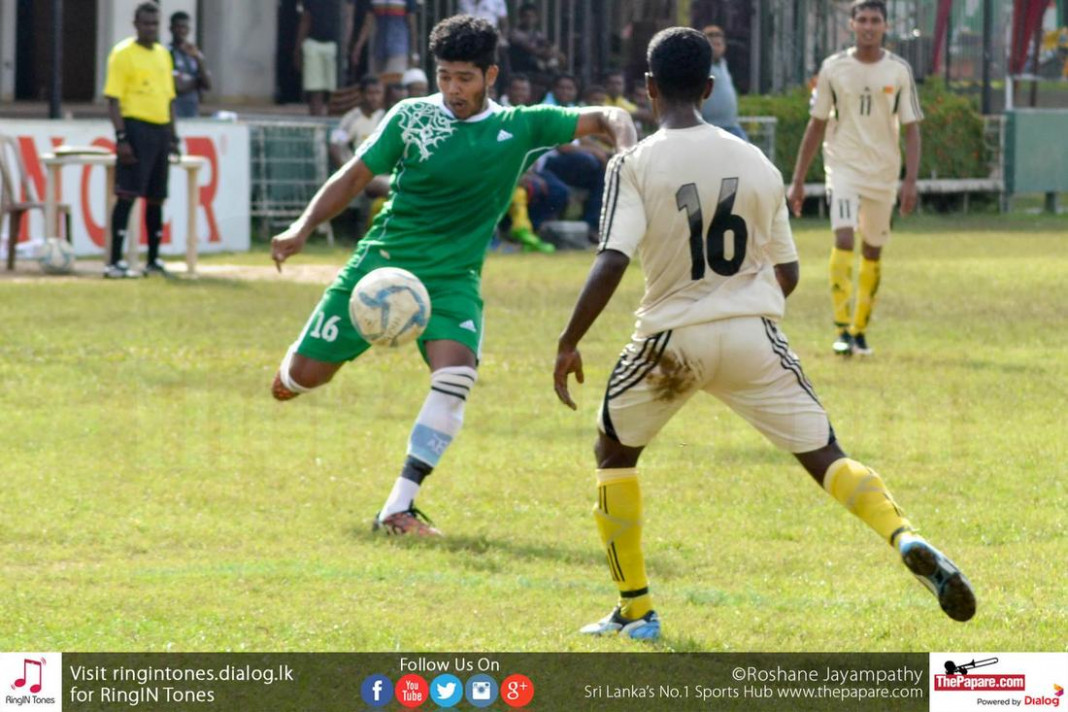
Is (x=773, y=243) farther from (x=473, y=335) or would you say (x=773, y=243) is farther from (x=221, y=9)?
(x=221, y=9)

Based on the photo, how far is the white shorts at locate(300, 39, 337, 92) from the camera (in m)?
26.8

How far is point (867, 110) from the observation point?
46.6ft

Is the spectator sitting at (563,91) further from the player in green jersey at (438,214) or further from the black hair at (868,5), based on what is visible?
the player in green jersey at (438,214)

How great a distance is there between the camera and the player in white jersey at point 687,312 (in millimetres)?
6164

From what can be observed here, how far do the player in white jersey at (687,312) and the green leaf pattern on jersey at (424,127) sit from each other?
1990mm

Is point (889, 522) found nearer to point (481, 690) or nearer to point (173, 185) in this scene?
point (481, 690)

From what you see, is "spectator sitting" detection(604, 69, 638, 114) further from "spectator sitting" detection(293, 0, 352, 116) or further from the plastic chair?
the plastic chair

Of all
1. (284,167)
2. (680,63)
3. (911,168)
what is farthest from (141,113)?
(680,63)

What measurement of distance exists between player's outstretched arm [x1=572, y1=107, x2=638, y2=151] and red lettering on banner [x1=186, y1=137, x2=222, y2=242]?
1445cm

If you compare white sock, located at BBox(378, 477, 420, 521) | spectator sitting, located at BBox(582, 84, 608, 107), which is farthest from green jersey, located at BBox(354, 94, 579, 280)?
spectator sitting, located at BBox(582, 84, 608, 107)

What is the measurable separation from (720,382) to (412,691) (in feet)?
4.88

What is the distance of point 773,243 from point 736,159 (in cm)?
40

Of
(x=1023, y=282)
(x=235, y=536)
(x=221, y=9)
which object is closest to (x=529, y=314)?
(x=1023, y=282)

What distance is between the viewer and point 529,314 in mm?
16703
